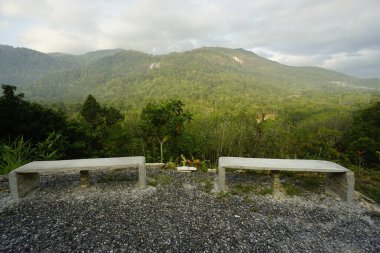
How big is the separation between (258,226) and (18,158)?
5388 millimetres

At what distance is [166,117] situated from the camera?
6.27m

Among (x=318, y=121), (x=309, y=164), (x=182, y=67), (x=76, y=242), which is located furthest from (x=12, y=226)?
(x=182, y=67)

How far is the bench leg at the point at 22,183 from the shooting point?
407 cm

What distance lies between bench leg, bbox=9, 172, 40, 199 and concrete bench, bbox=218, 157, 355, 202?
349 centimetres

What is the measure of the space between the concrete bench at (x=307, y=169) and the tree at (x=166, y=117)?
1.95 meters

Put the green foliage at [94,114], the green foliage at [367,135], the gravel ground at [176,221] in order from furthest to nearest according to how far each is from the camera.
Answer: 1. the green foliage at [94,114]
2. the green foliage at [367,135]
3. the gravel ground at [176,221]

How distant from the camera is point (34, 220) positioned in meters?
3.42

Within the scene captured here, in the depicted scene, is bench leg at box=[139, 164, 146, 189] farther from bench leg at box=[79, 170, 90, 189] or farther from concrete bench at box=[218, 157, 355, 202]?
concrete bench at box=[218, 157, 355, 202]

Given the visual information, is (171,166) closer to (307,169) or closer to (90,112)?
(307,169)

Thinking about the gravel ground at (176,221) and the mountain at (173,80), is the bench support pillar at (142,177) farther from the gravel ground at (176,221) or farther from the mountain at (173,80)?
the mountain at (173,80)

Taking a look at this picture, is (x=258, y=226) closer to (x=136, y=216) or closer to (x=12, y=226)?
(x=136, y=216)

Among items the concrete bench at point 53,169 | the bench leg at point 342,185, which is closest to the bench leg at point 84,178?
the concrete bench at point 53,169

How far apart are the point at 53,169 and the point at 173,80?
84.0 meters

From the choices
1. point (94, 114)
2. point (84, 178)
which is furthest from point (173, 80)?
point (84, 178)
